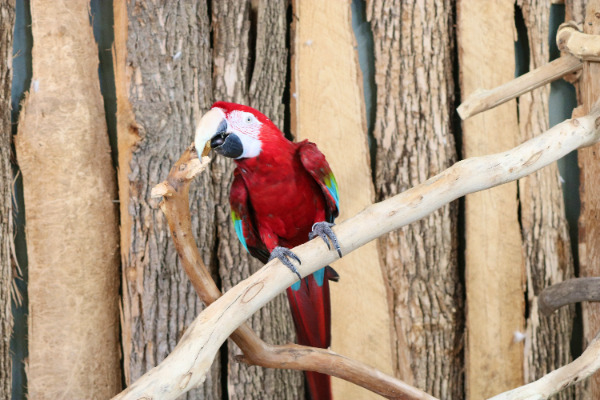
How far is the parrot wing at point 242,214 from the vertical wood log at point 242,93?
0.23m

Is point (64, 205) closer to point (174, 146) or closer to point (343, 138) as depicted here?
point (174, 146)

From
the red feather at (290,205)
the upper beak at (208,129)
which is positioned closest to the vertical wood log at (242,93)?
the red feather at (290,205)

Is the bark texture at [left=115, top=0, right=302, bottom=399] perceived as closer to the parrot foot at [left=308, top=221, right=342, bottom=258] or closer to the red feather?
the red feather

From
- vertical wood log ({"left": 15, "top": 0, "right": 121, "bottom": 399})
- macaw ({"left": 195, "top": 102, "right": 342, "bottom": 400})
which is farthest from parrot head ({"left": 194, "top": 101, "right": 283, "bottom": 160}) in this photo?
vertical wood log ({"left": 15, "top": 0, "right": 121, "bottom": 399})

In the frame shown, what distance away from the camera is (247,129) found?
3.11ft

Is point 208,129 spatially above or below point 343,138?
below

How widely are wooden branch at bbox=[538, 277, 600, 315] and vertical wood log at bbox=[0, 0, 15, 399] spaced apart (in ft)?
3.99

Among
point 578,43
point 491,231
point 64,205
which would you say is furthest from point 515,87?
point 64,205

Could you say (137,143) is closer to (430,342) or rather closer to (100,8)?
(100,8)

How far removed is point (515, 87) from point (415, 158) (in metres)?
0.34

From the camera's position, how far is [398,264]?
4.80 feet

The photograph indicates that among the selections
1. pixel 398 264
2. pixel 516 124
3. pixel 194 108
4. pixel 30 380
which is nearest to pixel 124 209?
pixel 194 108

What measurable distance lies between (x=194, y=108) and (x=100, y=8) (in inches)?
13.4

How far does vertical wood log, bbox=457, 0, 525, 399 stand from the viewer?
147 centimetres
